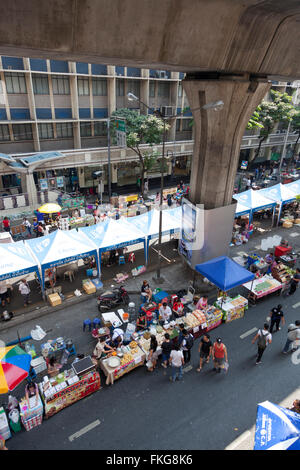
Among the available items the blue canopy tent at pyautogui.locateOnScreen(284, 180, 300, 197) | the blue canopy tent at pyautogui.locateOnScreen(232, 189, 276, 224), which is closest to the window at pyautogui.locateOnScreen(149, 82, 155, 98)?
the blue canopy tent at pyautogui.locateOnScreen(232, 189, 276, 224)

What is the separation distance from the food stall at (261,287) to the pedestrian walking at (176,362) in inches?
216

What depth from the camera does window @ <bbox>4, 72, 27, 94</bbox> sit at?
24275 mm

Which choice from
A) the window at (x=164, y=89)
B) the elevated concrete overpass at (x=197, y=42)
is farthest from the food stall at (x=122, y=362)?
the window at (x=164, y=89)

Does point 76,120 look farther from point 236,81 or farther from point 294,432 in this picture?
point 294,432

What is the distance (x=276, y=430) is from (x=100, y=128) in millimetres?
28945

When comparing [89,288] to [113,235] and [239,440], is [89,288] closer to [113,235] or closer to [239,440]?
[113,235]

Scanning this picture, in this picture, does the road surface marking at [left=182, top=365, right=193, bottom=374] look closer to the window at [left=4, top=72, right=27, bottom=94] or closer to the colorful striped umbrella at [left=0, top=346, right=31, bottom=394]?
the colorful striped umbrella at [left=0, top=346, right=31, bottom=394]

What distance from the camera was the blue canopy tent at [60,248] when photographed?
1408 centimetres

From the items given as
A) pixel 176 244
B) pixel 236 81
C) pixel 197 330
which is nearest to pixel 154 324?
pixel 197 330

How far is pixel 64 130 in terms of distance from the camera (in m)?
28.3

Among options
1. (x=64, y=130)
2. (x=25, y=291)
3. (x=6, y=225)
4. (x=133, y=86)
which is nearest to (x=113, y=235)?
(x=25, y=291)

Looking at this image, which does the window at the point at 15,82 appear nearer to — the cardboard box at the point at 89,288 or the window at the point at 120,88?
the window at the point at 120,88

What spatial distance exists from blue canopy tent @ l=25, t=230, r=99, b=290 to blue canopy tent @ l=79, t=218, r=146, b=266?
464 millimetres

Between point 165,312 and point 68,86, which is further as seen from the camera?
point 68,86
